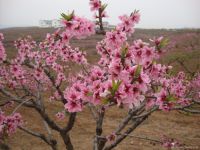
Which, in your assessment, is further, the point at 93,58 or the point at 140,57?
the point at 93,58

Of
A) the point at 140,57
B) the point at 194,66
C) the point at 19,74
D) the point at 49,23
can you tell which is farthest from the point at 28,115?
the point at 49,23

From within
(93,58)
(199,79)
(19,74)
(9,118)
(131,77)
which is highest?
(131,77)

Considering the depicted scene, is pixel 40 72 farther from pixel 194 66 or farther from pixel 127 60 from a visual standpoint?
pixel 194 66

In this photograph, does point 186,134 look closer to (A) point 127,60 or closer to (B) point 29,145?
(B) point 29,145

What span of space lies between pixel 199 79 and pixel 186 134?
100 inches

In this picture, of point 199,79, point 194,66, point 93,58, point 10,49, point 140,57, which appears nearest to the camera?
point 140,57

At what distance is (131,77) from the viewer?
3146mm

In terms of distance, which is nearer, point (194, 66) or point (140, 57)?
point (140, 57)

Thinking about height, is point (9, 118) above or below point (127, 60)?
below

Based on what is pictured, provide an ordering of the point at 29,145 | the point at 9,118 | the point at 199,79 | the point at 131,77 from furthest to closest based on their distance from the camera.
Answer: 1. the point at 199,79
2. the point at 29,145
3. the point at 9,118
4. the point at 131,77

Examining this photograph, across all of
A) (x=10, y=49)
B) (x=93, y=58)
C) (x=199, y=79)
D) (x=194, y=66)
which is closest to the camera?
(x=199, y=79)

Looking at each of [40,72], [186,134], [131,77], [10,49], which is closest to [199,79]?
[186,134]

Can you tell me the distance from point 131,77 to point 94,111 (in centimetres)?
337

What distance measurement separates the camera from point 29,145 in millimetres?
12086
